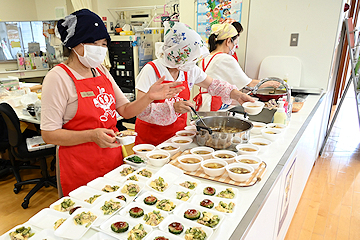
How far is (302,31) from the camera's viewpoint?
3.22 metres

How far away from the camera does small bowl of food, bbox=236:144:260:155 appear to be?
1510 mm

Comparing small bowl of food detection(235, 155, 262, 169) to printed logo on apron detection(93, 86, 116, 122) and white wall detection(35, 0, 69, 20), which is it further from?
white wall detection(35, 0, 69, 20)

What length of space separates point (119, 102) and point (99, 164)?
43 centimetres

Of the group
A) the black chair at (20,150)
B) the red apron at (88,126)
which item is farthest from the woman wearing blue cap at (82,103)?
the black chair at (20,150)

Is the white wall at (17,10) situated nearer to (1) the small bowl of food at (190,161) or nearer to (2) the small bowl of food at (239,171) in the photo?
(1) the small bowl of food at (190,161)

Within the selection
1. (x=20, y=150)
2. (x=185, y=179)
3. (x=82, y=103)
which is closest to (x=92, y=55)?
(x=82, y=103)

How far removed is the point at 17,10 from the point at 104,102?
6.73 m

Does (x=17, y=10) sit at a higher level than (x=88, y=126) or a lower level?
higher

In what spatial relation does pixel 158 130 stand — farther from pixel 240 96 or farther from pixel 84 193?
pixel 84 193

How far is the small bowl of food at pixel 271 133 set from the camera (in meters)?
1.76

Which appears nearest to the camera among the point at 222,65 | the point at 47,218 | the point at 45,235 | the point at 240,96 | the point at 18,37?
the point at 45,235

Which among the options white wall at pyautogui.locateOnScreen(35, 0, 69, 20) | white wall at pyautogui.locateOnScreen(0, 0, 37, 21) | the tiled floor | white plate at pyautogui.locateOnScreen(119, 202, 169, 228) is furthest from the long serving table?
white wall at pyautogui.locateOnScreen(0, 0, 37, 21)

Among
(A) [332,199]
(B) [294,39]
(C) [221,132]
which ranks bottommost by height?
(A) [332,199]

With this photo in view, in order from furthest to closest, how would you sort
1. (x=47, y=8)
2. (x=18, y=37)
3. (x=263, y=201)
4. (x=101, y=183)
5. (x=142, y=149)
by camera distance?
1. (x=47, y=8)
2. (x=18, y=37)
3. (x=142, y=149)
4. (x=101, y=183)
5. (x=263, y=201)
